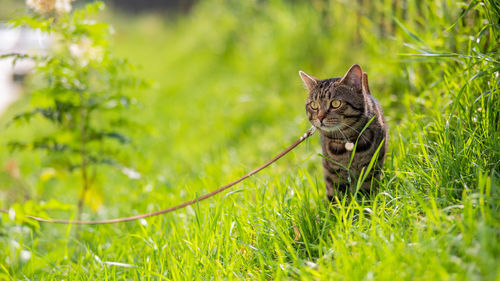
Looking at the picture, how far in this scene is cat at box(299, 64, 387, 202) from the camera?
1850 mm

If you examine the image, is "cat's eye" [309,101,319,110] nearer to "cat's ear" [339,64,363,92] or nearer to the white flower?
"cat's ear" [339,64,363,92]

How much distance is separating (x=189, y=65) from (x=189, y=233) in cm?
804

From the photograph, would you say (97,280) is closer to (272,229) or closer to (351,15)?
(272,229)

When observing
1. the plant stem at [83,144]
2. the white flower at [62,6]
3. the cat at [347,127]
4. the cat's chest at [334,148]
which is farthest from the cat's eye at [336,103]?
the white flower at [62,6]

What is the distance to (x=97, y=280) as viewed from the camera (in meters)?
1.76

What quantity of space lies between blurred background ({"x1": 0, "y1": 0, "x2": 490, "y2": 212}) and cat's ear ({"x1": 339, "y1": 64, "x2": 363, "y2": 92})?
39cm

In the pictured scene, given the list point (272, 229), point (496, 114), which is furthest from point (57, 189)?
point (496, 114)

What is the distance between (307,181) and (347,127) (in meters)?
0.66

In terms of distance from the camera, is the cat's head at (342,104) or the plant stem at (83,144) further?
the plant stem at (83,144)

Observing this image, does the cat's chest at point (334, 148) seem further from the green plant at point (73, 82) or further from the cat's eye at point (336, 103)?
the green plant at point (73, 82)

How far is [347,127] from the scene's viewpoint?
1.88 metres

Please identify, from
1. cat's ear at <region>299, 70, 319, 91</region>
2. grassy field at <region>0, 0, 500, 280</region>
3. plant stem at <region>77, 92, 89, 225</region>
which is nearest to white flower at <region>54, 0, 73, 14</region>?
plant stem at <region>77, 92, 89, 225</region>

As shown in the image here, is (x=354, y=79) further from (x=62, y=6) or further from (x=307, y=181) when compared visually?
(x=62, y=6)

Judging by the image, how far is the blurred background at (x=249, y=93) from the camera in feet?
8.93
